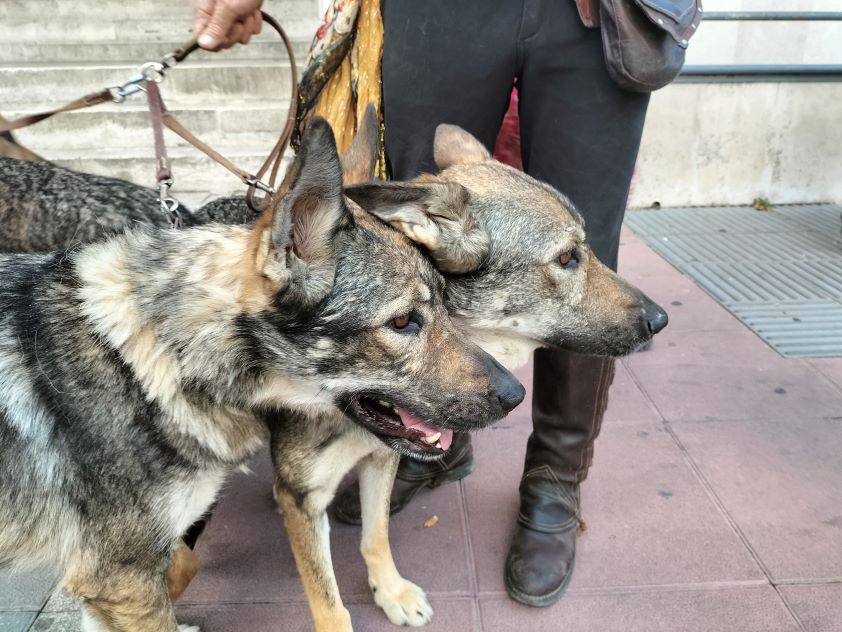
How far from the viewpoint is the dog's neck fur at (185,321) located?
1.81 metres

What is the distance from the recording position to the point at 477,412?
1.91 metres

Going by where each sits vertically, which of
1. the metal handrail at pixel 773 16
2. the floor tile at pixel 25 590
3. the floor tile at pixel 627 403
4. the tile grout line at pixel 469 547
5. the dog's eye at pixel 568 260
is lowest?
the tile grout line at pixel 469 547

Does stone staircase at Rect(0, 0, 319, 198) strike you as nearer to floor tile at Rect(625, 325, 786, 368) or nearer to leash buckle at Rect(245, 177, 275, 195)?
leash buckle at Rect(245, 177, 275, 195)

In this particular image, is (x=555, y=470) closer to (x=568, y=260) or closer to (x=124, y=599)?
(x=568, y=260)

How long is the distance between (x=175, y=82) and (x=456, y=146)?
18.8 ft

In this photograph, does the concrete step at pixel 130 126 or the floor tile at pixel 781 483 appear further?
the concrete step at pixel 130 126

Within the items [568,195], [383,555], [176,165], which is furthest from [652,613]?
[176,165]

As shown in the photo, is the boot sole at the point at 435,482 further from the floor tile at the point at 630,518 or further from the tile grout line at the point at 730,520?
the tile grout line at the point at 730,520

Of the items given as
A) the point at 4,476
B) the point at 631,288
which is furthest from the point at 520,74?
the point at 4,476

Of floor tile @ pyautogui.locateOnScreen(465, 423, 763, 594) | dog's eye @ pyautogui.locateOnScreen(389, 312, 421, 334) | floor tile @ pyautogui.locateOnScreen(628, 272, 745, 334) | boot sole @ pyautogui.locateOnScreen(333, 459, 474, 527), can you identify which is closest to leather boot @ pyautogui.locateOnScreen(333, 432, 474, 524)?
boot sole @ pyautogui.locateOnScreen(333, 459, 474, 527)

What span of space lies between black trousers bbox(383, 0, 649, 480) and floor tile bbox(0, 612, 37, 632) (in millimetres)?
2424

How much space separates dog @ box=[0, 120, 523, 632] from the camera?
179cm

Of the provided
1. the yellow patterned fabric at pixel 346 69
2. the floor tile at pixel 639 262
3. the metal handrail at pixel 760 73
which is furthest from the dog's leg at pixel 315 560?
the metal handrail at pixel 760 73

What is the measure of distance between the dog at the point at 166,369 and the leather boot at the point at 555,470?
2.72 feet
